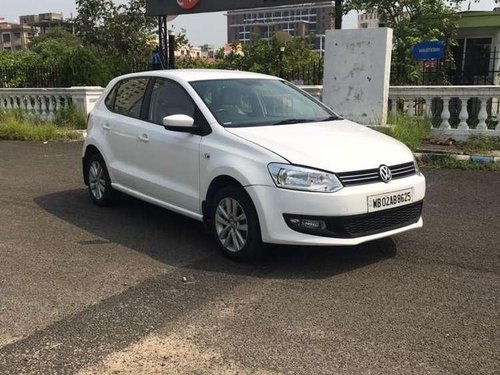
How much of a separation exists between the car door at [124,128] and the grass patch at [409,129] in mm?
4989

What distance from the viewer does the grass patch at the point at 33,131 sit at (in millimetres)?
13688

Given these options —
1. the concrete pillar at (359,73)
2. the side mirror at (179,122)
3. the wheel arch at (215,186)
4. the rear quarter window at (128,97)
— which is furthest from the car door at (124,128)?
the concrete pillar at (359,73)

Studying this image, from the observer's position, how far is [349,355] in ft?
11.3

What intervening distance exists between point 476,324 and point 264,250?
5.79 feet

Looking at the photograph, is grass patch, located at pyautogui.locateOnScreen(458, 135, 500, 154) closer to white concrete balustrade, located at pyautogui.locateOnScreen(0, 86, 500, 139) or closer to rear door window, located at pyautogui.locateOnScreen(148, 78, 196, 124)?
white concrete balustrade, located at pyautogui.locateOnScreen(0, 86, 500, 139)

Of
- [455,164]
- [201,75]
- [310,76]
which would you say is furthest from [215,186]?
[310,76]

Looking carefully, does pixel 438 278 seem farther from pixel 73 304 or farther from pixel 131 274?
pixel 73 304

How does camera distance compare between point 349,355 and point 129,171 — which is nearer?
point 349,355

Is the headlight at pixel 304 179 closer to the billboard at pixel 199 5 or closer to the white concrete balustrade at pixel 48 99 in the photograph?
the billboard at pixel 199 5

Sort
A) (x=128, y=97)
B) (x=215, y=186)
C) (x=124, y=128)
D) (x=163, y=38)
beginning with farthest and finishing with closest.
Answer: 1. (x=163, y=38)
2. (x=128, y=97)
3. (x=124, y=128)
4. (x=215, y=186)

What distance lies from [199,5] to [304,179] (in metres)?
13.2

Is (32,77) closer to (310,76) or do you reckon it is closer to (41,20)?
(310,76)

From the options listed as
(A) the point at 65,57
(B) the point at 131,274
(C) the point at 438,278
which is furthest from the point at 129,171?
(A) the point at 65,57

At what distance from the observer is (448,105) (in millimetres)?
10797
